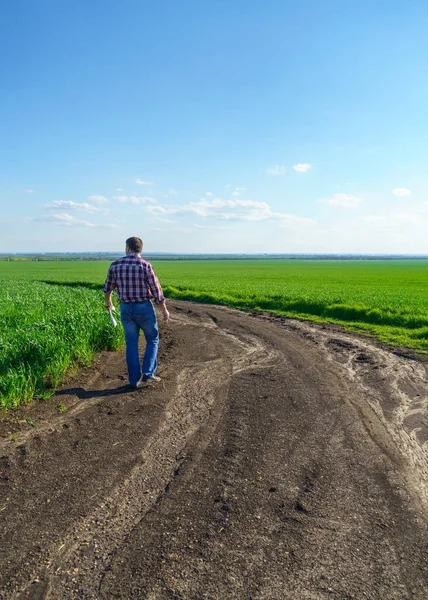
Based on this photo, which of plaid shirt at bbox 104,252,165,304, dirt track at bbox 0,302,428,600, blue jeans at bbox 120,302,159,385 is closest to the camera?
dirt track at bbox 0,302,428,600

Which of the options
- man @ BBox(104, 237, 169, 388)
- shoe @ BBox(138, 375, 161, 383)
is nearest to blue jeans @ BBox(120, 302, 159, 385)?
man @ BBox(104, 237, 169, 388)

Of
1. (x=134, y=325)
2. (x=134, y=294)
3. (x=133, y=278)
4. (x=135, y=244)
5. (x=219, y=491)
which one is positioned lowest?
(x=219, y=491)

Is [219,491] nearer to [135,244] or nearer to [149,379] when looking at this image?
[149,379]

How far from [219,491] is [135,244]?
484cm

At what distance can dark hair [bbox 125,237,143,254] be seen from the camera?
309 inches

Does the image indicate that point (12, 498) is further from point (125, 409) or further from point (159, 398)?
point (159, 398)

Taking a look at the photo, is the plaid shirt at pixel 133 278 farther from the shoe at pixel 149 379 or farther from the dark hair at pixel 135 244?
the shoe at pixel 149 379

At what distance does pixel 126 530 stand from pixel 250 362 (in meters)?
6.48

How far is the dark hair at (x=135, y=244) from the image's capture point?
7852 millimetres

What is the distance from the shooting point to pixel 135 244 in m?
7.85

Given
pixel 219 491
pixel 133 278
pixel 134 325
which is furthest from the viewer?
pixel 134 325

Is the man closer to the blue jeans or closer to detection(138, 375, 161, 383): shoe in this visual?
the blue jeans

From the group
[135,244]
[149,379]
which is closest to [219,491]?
[149,379]

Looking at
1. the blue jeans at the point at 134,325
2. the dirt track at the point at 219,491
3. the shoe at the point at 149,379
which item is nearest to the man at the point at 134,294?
the blue jeans at the point at 134,325
